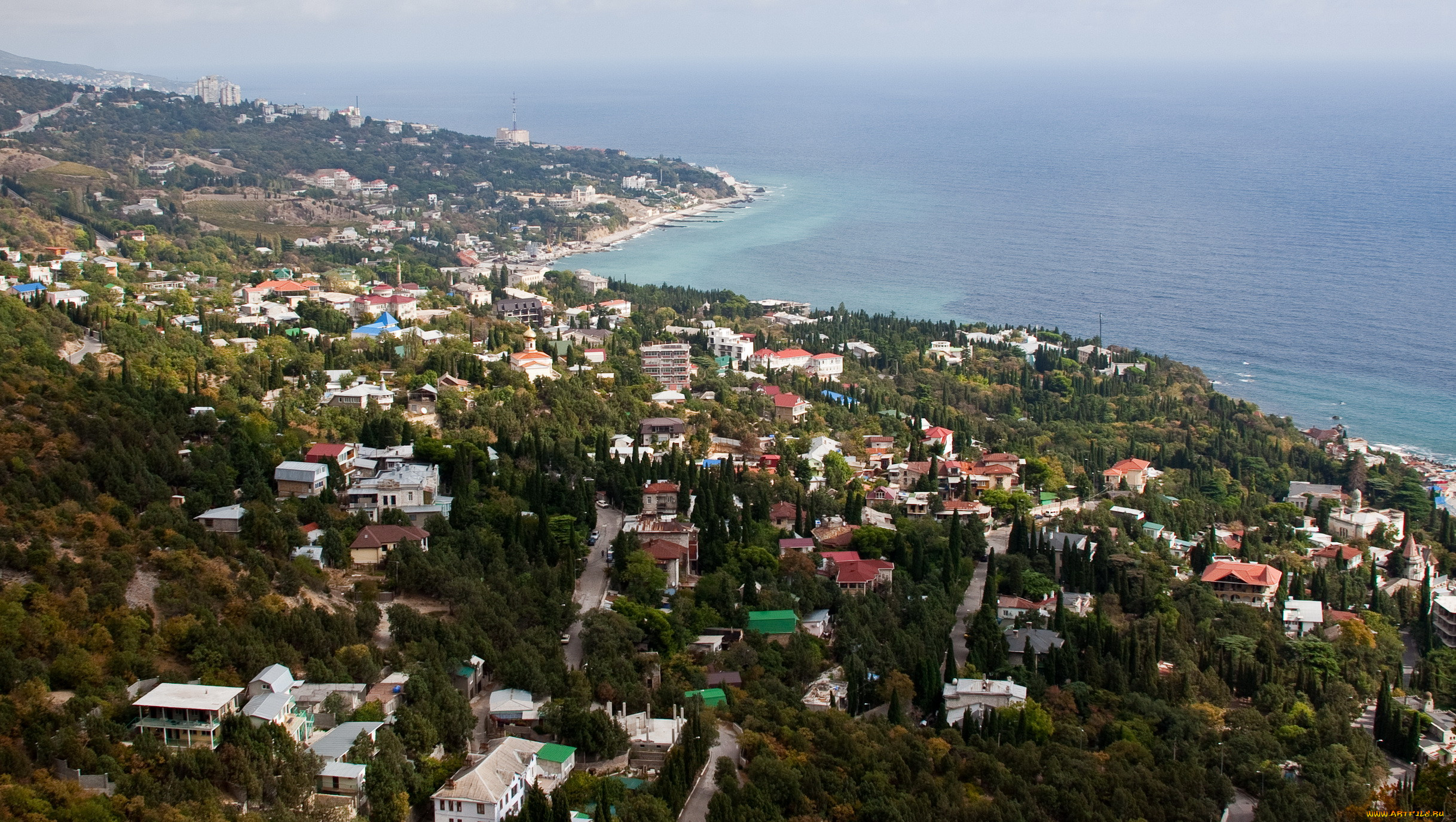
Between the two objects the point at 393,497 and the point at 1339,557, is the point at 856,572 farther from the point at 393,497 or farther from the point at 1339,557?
the point at 1339,557

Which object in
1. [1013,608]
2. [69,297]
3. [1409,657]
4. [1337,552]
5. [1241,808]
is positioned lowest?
[1409,657]

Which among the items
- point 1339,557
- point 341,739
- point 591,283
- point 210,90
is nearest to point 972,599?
point 1339,557

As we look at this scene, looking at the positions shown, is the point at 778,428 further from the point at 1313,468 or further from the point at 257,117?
the point at 257,117

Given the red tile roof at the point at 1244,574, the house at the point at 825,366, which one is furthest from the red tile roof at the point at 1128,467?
the house at the point at 825,366

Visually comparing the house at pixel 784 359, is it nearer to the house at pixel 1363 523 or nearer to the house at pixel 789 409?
the house at pixel 789 409

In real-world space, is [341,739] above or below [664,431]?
above

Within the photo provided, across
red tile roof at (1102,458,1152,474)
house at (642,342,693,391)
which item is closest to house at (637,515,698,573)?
house at (642,342,693,391)

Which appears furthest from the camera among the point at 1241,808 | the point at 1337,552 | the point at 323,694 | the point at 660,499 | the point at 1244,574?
the point at 1337,552
